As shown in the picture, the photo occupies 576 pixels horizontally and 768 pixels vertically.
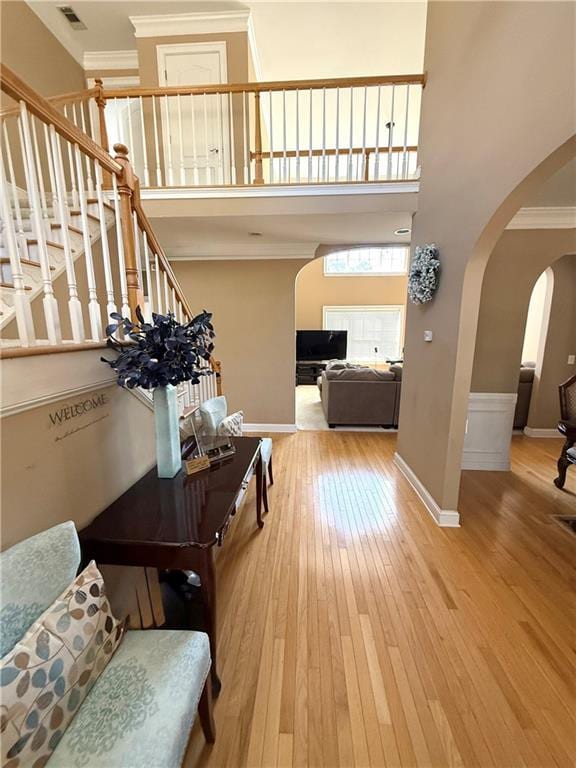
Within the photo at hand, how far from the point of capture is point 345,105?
4.77 metres

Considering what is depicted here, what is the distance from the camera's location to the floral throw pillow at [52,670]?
29.1 inches

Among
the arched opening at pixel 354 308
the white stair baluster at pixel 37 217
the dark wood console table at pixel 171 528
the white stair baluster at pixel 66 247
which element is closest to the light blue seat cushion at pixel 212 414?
the dark wood console table at pixel 171 528

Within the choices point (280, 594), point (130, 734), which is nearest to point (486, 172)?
point (280, 594)

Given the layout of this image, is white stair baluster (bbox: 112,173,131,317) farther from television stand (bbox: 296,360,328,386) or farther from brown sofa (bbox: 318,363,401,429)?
television stand (bbox: 296,360,328,386)

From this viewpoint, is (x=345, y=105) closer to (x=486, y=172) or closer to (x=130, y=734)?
(x=486, y=172)

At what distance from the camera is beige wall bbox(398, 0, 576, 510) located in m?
1.48

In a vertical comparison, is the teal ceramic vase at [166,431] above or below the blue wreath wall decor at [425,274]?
below

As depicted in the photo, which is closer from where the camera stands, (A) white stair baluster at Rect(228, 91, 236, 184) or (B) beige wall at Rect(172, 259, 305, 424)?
(A) white stair baluster at Rect(228, 91, 236, 184)

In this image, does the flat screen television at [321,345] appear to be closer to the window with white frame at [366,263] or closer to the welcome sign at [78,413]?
the window with white frame at [366,263]

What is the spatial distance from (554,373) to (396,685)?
4.36 meters

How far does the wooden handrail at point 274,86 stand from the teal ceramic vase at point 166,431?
3.01 meters

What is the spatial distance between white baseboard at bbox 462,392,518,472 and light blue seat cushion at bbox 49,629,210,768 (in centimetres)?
320

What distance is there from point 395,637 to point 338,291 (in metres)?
8.48

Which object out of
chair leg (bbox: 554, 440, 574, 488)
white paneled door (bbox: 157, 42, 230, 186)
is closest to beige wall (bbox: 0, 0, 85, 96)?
white paneled door (bbox: 157, 42, 230, 186)
